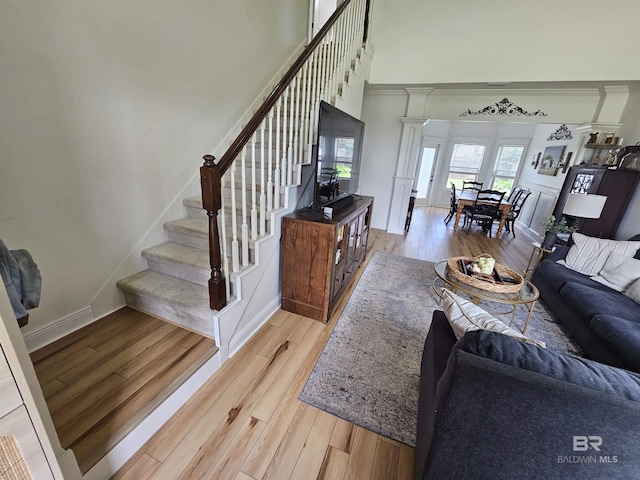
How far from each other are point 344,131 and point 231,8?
167 centimetres

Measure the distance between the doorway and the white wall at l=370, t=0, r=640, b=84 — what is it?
13.3ft

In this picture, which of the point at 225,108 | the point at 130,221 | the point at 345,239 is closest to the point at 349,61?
the point at 225,108

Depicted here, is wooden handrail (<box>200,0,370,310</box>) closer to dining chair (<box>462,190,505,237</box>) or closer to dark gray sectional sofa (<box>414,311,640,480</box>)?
dark gray sectional sofa (<box>414,311,640,480</box>)

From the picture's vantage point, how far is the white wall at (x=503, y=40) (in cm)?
319

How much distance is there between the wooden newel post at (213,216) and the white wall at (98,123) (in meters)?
0.94

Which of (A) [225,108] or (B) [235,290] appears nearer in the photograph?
(B) [235,290]

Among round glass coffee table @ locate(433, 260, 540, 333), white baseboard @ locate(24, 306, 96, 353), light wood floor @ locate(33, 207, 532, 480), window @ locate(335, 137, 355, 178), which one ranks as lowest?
light wood floor @ locate(33, 207, 532, 480)

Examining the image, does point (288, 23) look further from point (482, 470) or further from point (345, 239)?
point (482, 470)

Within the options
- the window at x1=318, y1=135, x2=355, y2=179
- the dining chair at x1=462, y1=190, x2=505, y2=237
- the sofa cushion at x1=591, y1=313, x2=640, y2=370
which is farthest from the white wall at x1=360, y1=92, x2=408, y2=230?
the sofa cushion at x1=591, y1=313, x2=640, y2=370

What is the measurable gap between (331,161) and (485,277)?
1.73 m

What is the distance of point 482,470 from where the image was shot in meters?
0.85

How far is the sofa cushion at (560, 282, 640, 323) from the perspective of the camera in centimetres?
203

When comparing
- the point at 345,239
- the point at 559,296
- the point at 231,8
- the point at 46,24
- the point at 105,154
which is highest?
the point at 231,8

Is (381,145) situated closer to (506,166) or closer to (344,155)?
(344,155)
